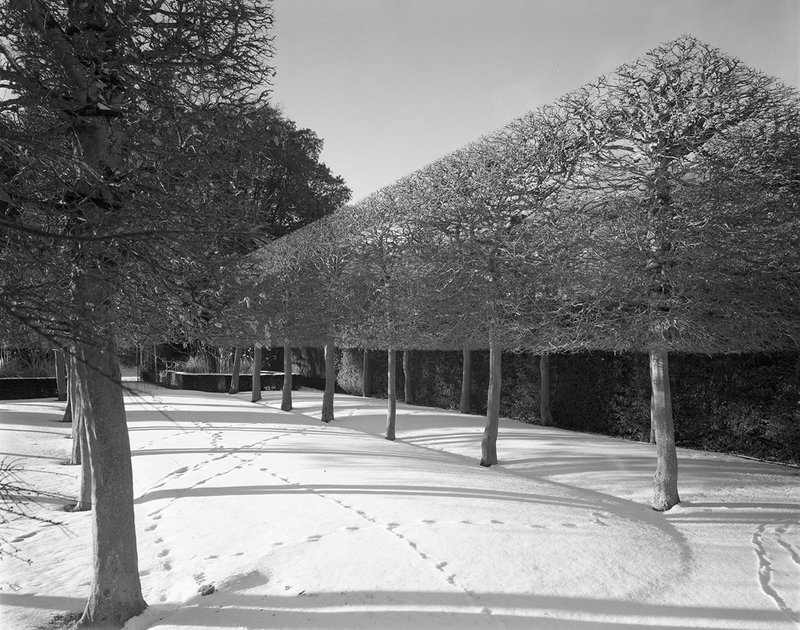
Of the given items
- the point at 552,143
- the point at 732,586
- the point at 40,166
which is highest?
the point at 552,143

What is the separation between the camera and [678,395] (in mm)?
15523

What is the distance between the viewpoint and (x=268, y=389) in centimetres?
3272

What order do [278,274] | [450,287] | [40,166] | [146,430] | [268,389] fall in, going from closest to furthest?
[40,166] → [450,287] → [146,430] → [278,274] → [268,389]

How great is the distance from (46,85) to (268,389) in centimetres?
2811

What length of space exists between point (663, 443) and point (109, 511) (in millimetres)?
8116

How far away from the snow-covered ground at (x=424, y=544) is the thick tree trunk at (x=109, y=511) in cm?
28

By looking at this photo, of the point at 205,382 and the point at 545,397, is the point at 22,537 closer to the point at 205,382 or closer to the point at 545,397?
the point at 545,397

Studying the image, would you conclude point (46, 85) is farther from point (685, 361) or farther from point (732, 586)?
point (685, 361)

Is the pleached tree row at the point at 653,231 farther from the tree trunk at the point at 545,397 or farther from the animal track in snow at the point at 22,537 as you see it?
the tree trunk at the point at 545,397

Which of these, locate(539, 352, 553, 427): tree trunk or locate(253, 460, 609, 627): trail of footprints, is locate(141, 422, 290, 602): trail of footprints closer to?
locate(253, 460, 609, 627): trail of footprints

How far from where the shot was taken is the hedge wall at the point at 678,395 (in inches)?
527

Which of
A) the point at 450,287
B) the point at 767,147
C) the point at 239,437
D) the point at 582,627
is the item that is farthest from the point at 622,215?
Answer: the point at 239,437

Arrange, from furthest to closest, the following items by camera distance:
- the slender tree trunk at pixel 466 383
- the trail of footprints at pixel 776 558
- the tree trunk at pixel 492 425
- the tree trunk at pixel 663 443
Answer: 1. the slender tree trunk at pixel 466 383
2. the tree trunk at pixel 492 425
3. the tree trunk at pixel 663 443
4. the trail of footprints at pixel 776 558

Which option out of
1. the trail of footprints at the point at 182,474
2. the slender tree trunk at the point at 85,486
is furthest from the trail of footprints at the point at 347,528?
the slender tree trunk at the point at 85,486
